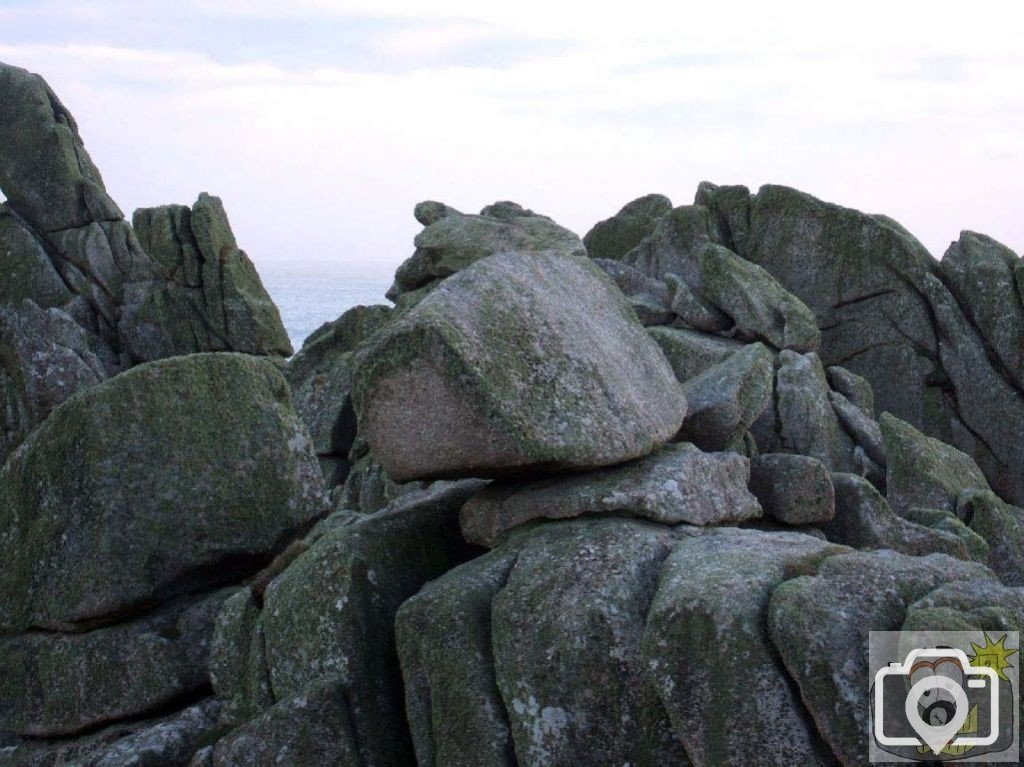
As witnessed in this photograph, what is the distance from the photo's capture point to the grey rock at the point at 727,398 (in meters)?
19.4

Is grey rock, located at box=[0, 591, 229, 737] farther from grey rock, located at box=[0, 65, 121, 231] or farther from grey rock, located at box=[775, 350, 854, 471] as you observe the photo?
grey rock, located at box=[0, 65, 121, 231]

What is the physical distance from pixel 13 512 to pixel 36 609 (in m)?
1.42

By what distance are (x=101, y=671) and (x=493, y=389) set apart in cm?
727

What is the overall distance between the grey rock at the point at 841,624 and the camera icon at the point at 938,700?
22 centimetres

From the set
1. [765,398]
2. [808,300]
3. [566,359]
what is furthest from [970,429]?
[566,359]

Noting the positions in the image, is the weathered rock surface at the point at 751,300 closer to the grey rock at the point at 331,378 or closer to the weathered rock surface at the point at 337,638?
the grey rock at the point at 331,378

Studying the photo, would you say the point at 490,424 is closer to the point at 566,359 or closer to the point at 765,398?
the point at 566,359

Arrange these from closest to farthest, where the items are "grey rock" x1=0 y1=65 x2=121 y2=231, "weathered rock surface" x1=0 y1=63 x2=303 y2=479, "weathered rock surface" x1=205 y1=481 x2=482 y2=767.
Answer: "weathered rock surface" x1=205 y1=481 x2=482 y2=767 → "weathered rock surface" x1=0 y1=63 x2=303 y2=479 → "grey rock" x1=0 y1=65 x2=121 y2=231

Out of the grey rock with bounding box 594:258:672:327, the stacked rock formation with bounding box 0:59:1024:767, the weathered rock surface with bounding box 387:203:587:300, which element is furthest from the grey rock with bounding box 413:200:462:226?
the stacked rock formation with bounding box 0:59:1024:767

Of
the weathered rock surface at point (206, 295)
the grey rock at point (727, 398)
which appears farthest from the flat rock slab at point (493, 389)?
the weathered rock surface at point (206, 295)

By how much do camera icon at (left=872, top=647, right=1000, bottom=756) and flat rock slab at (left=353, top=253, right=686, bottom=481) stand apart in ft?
14.9

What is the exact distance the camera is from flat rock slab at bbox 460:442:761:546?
14.9 metres

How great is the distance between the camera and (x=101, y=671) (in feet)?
56.6

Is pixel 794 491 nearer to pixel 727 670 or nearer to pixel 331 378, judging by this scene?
pixel 727 670
